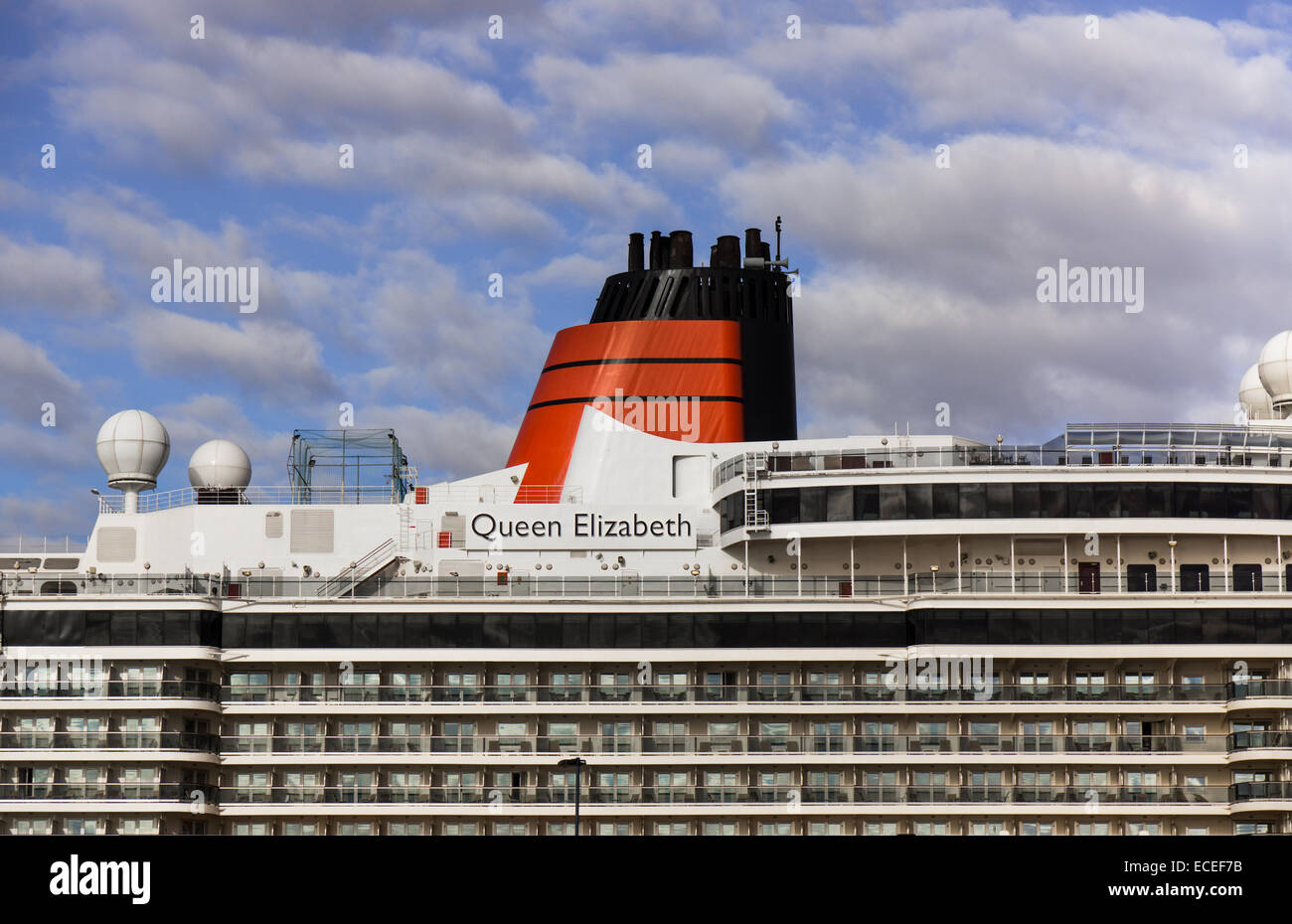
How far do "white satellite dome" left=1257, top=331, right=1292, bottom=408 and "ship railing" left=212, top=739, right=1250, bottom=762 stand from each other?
13271 millimetres

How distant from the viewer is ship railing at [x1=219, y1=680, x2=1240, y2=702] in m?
43.4

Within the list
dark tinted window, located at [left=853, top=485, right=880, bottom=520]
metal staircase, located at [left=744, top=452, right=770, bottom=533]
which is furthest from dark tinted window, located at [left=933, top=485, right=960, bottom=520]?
metal staircase, located at [left=744, top=452, right=770, bottom=533]

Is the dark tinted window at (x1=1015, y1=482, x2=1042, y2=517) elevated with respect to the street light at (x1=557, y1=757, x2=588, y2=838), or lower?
elevated

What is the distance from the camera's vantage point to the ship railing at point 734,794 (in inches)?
1683

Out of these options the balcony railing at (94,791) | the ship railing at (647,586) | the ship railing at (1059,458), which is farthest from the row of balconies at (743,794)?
the ship railing at (1059,458)

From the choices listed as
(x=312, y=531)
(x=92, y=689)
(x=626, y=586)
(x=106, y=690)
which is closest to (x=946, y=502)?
(x=626, y=586)

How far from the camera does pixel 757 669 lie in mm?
44281

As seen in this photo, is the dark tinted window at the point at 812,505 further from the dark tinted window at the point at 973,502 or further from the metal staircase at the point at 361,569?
the metal staircase at the point at 361,569

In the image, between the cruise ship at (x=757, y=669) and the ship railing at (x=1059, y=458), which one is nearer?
the cruise ship at (x=757, y=669)

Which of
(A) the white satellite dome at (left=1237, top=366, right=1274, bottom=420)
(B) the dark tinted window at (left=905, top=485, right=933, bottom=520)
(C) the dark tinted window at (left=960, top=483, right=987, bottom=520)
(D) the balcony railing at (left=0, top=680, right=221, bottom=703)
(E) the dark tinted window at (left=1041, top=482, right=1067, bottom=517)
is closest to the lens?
(D) the balcony railing at (left=0, top=680, right=221, bottom=703)

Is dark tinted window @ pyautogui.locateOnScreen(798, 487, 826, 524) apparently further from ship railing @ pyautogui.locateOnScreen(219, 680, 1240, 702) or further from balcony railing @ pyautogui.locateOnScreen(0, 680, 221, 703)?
balcony railing @ pyautogui.locateOnScreen(0, 680, 221, 703)

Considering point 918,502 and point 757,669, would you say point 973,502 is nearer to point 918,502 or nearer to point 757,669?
point 918,502

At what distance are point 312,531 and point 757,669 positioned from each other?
14110 millimetres

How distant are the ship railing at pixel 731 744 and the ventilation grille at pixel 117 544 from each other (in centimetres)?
752
